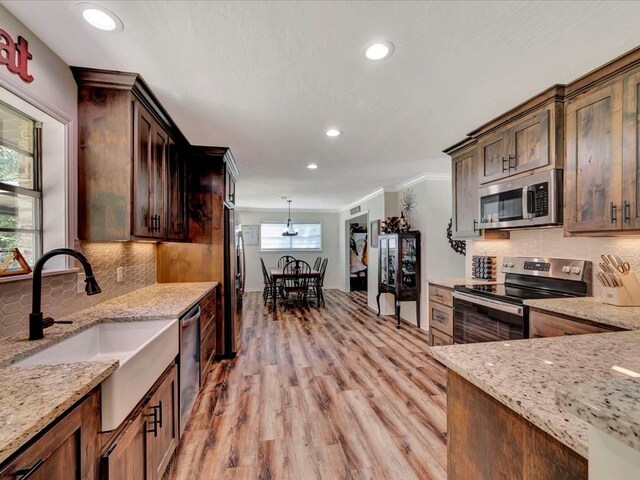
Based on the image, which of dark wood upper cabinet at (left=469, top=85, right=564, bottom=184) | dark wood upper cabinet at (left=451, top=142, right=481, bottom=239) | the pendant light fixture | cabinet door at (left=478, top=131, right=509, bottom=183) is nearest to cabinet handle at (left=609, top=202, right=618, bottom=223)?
dark wood upper cabinet at (left=469, top=85, right=564, bottom=184)

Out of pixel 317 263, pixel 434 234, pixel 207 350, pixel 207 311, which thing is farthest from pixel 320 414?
pixel 317 263

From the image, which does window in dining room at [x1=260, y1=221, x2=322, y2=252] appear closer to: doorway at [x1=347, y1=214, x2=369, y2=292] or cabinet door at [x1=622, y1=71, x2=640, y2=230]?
doorway at [x1=347, y1=214, x2=369, y2=292]

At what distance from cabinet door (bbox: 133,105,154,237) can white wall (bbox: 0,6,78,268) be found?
0.33m

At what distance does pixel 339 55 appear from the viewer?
1.67 meters

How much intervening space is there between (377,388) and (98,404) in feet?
7.49

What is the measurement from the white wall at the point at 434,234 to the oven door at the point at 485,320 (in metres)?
1.73

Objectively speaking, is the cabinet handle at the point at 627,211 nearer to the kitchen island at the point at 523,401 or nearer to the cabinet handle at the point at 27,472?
the kitchen island at the point at 523,401

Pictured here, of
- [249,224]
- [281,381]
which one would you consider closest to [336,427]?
[281,381]

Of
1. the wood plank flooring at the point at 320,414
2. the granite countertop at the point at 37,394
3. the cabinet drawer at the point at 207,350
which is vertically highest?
the granite countertop at the point at 37,394

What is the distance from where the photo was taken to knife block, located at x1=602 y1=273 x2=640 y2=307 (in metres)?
1.87

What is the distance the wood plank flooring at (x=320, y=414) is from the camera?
1.78m

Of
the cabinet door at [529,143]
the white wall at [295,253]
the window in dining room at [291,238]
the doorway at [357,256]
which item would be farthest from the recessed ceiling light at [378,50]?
the window in dining room at [291,238]

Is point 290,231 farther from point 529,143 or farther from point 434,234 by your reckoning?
point 529,143

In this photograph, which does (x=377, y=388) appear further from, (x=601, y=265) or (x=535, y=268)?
(x=601, y=265)
